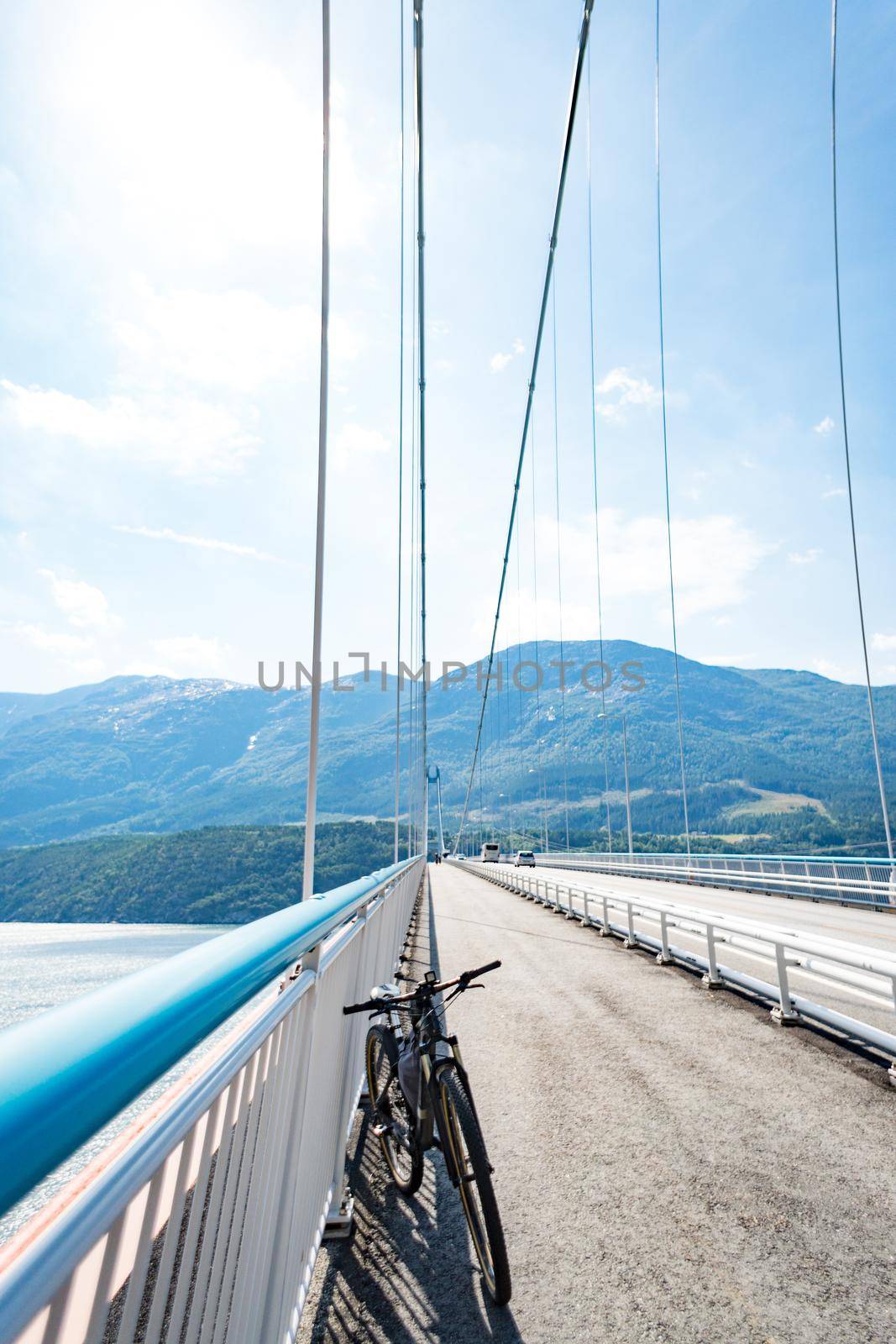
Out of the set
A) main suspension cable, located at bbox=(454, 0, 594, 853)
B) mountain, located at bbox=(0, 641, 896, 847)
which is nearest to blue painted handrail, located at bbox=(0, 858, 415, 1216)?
main suspension cable, located at bbox=(454, 0, 594, 853)

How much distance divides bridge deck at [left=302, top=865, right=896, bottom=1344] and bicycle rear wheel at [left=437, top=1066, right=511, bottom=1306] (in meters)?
0.09

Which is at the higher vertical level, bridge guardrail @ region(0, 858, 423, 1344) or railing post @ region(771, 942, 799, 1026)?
bridge guardrail @ region(0, 858, 423, 1344)

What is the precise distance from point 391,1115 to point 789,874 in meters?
19.1

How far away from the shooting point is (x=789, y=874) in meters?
19.8

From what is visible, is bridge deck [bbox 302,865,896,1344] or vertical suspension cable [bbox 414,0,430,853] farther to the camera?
vertical suspension cable [bbox 414,0,430,853]

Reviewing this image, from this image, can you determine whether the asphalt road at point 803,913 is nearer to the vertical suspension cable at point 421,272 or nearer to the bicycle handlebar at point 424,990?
the bicycle handlebar at point 424,990

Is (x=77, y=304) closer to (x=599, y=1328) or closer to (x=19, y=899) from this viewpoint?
(x=599, y=1328)

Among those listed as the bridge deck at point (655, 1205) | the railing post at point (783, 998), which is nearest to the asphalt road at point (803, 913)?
the railing post at point (783, 998)

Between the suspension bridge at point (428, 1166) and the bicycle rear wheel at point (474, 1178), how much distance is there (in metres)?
0.10

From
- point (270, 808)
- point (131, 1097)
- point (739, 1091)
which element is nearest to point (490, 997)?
point (739, 1091)

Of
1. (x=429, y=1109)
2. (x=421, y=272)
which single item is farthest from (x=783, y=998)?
(x=421, y=272)

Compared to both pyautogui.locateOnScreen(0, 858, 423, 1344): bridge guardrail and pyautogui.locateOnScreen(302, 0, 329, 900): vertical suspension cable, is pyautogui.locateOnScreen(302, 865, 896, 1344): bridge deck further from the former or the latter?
pyautogui.locateOnScreen(302, 0, 329, 900): vertical suspension cable

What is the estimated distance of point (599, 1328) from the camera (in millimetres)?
2145

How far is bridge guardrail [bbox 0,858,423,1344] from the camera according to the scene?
683mm
